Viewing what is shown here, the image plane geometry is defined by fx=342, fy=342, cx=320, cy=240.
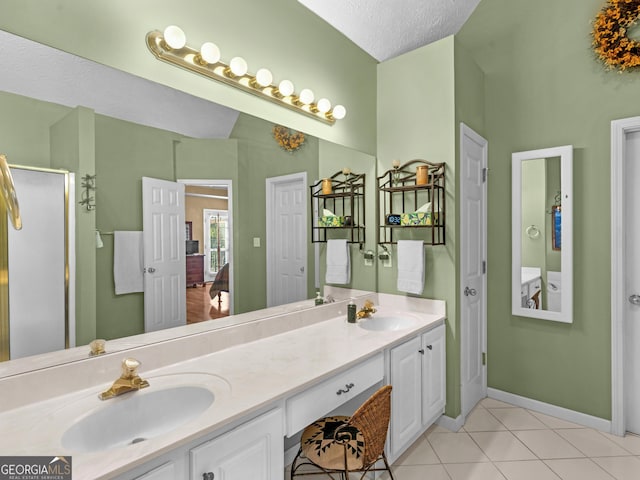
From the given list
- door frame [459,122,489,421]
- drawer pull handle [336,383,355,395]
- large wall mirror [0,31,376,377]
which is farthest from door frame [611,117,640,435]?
large wall mirror [0,31,376,377]

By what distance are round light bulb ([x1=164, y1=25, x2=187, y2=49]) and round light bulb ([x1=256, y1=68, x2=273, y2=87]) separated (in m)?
0.42

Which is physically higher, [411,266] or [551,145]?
[551,145]

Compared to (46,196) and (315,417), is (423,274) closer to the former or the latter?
(315,417)

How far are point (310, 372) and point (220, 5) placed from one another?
170 cm

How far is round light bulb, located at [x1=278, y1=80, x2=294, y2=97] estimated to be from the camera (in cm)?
187

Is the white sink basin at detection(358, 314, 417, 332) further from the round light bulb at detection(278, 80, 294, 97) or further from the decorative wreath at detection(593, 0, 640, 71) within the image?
the decorative wreath at detection(593, 0, 640, 71)

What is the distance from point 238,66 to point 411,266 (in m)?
1.60

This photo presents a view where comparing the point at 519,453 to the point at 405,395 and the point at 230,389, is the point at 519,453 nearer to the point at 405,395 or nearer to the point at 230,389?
the point at 405,395

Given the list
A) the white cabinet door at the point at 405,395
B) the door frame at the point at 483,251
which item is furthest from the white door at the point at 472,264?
the white cabinet door at the point at 405,395

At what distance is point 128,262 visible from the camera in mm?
1310

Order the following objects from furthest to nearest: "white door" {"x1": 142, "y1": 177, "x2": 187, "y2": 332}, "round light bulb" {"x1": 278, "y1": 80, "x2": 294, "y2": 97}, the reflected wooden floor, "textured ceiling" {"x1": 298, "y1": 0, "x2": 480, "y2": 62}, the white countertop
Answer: "textured ceiling" {"x1": 298, "y1": 0, "x2": 480, "y2": 62}, "round light bulb" {"x1": 278, "y1": 80, "x2": 294, "y2": 97}, the reflected wooden floor, "white door" {"x1": 142, "y1": 177, "x2": 187, "y2": 332}, the white countertop

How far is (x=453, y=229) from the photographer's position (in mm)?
2283

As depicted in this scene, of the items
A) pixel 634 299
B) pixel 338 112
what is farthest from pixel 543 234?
pixel 338 112

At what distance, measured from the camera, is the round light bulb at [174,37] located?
1350 mm
